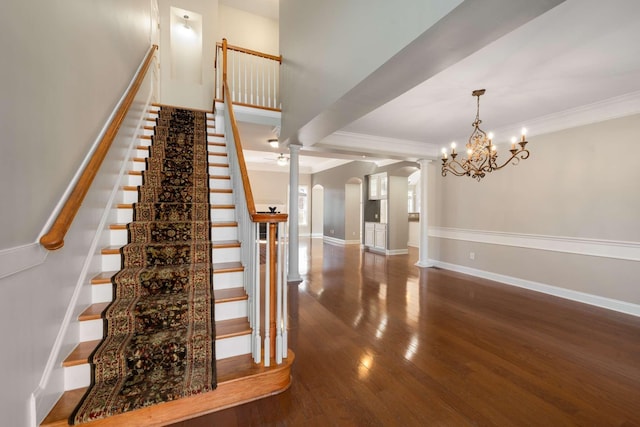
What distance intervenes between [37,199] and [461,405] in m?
2.73

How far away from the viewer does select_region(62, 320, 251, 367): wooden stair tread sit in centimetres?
154

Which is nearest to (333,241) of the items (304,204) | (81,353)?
(304,204)

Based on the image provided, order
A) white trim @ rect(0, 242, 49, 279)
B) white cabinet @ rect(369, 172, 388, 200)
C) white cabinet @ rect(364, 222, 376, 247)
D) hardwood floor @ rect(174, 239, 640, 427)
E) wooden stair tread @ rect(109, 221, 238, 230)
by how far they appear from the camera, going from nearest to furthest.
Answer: white trim @ rect(0, 242, 49, 279)
hardwood floor @ rect(174, 239, 640, 427)
wooden stair tread @ rect(109, 221, 238, 230)
white cabinet @ rect(369, 172, 388, 200)
white cabinet @ rect(364, 222, 376, 247)

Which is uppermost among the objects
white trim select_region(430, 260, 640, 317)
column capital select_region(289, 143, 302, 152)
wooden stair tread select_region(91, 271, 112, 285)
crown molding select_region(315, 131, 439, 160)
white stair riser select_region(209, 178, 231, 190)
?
crown molding select_region(315, 131, 439, 160)

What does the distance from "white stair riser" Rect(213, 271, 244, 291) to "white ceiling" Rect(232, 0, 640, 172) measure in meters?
2.70

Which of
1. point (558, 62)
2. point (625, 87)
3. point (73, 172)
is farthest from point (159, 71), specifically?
point (625, 87)

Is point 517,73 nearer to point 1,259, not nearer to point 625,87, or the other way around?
point 625,87

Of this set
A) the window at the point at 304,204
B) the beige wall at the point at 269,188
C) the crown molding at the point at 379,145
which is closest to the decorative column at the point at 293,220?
the crown molding at the point at 379,145

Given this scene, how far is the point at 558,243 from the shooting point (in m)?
3.89

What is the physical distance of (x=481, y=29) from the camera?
4.83 ft

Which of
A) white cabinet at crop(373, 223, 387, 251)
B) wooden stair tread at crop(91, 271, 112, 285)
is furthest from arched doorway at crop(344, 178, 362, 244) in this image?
wooden stair tread at crop(91, 271, 112, 285)

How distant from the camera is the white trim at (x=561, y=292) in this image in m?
3.29

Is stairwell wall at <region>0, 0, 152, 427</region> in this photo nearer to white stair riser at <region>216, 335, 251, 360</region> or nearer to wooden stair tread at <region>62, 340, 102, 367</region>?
wooden stair tread at <region>62, 340, 102, 367</region>

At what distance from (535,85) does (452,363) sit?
2.97 m
